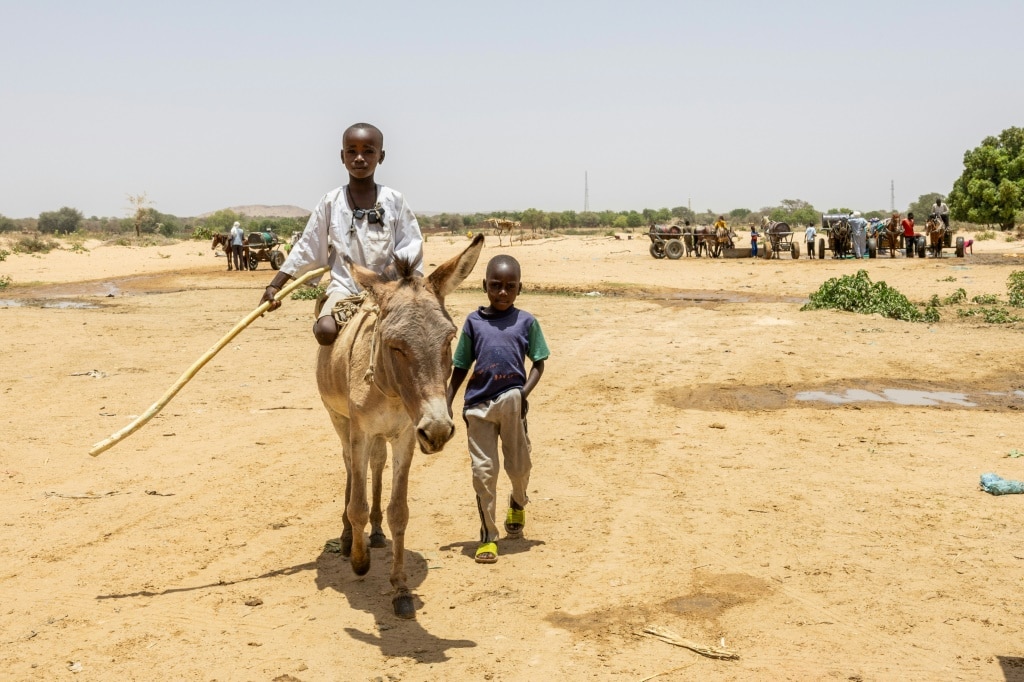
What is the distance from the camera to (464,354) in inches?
235

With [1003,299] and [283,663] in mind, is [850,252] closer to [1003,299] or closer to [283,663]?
[1003,299]

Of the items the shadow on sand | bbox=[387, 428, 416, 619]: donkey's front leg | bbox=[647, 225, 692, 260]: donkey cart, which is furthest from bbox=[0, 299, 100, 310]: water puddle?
bbox=[647, 225, 692, 260]: donkey cart

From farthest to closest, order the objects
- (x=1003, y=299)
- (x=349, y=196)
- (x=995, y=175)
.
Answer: (x=995, y=175)
(x=1003, y=299)
(x=349, y=196)

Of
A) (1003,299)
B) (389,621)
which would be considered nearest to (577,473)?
(389,621)

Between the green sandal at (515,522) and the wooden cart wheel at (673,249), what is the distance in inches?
1139

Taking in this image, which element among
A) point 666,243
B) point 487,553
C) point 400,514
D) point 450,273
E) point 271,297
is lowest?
point 487,553

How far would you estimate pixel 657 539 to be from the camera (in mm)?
6066

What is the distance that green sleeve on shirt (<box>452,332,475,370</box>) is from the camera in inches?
235

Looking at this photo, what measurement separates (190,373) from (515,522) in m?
2.40

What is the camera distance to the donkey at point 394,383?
420cm

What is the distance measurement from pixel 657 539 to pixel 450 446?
3020 mm

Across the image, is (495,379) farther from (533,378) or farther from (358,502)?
(358,502)

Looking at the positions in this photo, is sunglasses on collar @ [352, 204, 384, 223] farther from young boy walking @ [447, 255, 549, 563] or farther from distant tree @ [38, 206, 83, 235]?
distant tree @ [38, 206, 83, 235]

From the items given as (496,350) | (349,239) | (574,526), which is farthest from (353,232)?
(574,526)
